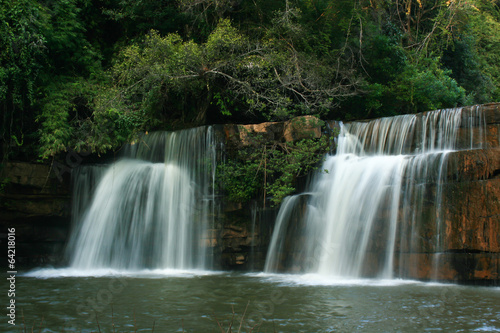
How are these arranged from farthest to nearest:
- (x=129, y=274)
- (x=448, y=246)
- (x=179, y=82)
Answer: (x=179, y=82), (x=129, y=274), (x=448, y=246)

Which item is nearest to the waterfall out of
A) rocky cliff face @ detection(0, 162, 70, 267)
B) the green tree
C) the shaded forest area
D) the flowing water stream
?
the flowing water stream

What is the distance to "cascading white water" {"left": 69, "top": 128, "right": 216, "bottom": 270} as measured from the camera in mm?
12508

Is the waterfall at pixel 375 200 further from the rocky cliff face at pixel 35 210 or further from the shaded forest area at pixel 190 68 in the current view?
the rocky cliff face at pixel 35 210

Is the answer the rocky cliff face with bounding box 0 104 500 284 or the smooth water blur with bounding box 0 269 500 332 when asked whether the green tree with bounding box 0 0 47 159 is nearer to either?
the rocky cliff face with bounding box 0 104 500 284

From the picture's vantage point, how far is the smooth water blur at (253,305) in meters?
6.23

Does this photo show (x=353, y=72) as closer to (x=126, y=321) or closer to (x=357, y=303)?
(x=357, y=303)

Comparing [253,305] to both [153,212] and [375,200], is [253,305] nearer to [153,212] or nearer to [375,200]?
[375,200]

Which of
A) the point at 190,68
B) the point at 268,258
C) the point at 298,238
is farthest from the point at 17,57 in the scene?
the point at 298,238

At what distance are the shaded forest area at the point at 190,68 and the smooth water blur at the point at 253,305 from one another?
17.7 feet

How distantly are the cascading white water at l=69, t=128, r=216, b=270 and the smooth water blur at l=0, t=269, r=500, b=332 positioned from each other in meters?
1.96

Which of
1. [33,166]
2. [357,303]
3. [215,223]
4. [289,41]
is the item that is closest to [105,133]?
[33,166]

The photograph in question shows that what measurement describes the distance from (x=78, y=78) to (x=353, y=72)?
32.6 ft

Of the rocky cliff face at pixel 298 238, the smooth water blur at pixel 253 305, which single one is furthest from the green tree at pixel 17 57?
the smooth water blur at pixel 253 305

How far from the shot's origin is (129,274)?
11500 millimetres
